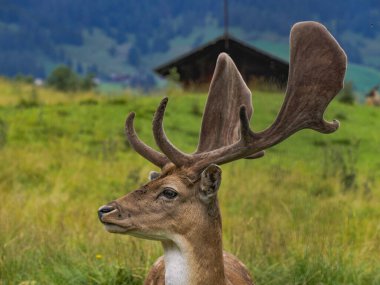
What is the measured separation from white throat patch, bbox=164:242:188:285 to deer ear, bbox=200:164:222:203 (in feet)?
0.89

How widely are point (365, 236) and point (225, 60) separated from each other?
9.23 ft

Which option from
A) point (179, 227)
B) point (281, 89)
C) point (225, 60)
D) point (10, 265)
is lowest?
point (10, 265)

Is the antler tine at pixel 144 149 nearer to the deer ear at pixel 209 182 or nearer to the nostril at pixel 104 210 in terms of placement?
the deer ear at pixel 209 182

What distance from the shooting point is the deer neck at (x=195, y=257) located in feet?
11.0

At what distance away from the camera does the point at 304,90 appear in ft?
11.6

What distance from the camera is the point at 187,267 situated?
336 cm

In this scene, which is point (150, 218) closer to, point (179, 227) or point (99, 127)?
point (179, 227)

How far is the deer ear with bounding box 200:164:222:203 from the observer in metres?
3.39

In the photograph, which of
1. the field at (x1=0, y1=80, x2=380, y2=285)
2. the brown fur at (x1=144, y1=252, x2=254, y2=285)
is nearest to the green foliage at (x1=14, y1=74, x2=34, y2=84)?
the field at (x1=0, y1=80, x2=380, y2=285)

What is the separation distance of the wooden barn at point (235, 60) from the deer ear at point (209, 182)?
15822mm

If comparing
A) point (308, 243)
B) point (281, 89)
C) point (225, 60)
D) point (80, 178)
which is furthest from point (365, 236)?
point (281, 89)

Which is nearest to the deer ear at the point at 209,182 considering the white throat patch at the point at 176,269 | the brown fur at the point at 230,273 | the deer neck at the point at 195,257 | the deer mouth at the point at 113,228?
the deer neck at the point at 195,257

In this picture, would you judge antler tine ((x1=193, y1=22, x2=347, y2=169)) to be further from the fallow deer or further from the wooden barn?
the wooden barn

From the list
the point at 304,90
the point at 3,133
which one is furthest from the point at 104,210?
the point at 3,133
